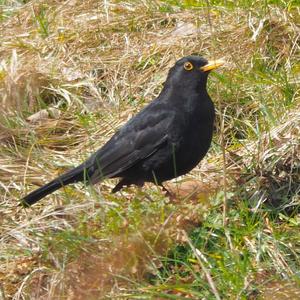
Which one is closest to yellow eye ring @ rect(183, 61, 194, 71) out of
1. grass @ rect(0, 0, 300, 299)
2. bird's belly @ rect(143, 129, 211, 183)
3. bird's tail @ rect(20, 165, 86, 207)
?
grass @ rect(0, 0, 300, 299)

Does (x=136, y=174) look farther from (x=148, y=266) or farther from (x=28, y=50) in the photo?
(x=28, y=50)

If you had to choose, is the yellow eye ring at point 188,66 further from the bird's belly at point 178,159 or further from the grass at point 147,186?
the bird's belly at point 178,159

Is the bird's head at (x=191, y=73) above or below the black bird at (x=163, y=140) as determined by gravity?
above

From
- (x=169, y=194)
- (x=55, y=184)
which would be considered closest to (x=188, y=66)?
(x=169, y=194)

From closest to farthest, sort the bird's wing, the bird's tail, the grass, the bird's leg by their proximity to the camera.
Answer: the grass
the bird's leg
the bird's tail
the bird's wing

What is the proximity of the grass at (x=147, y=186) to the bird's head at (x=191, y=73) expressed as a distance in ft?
0.69

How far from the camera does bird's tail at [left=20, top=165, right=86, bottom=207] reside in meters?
5.73

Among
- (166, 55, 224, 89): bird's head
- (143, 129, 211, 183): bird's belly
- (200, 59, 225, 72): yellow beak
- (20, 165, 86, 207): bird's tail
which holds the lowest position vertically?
(20, 165, 86, 207): bird's tail

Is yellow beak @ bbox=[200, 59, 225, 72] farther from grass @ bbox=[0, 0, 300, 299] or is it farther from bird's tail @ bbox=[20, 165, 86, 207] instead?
bird's tail @ bbox=[20, 165, 86, 207]

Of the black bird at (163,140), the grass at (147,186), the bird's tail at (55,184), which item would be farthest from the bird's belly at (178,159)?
the bird's tail at (55,184)

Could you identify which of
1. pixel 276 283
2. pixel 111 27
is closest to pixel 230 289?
pixel 276 283

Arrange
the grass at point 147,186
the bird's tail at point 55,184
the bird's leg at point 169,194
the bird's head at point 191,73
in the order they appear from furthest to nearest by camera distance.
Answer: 1. the bird's head at point 191,73
2. the bird's tail at point 55,184
3. the bird's leg at point 169,194
4. the grass at point 147,186

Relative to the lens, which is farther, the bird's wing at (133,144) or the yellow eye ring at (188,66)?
the yellow eye ring at (188,66)

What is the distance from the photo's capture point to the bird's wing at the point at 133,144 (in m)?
6.00
